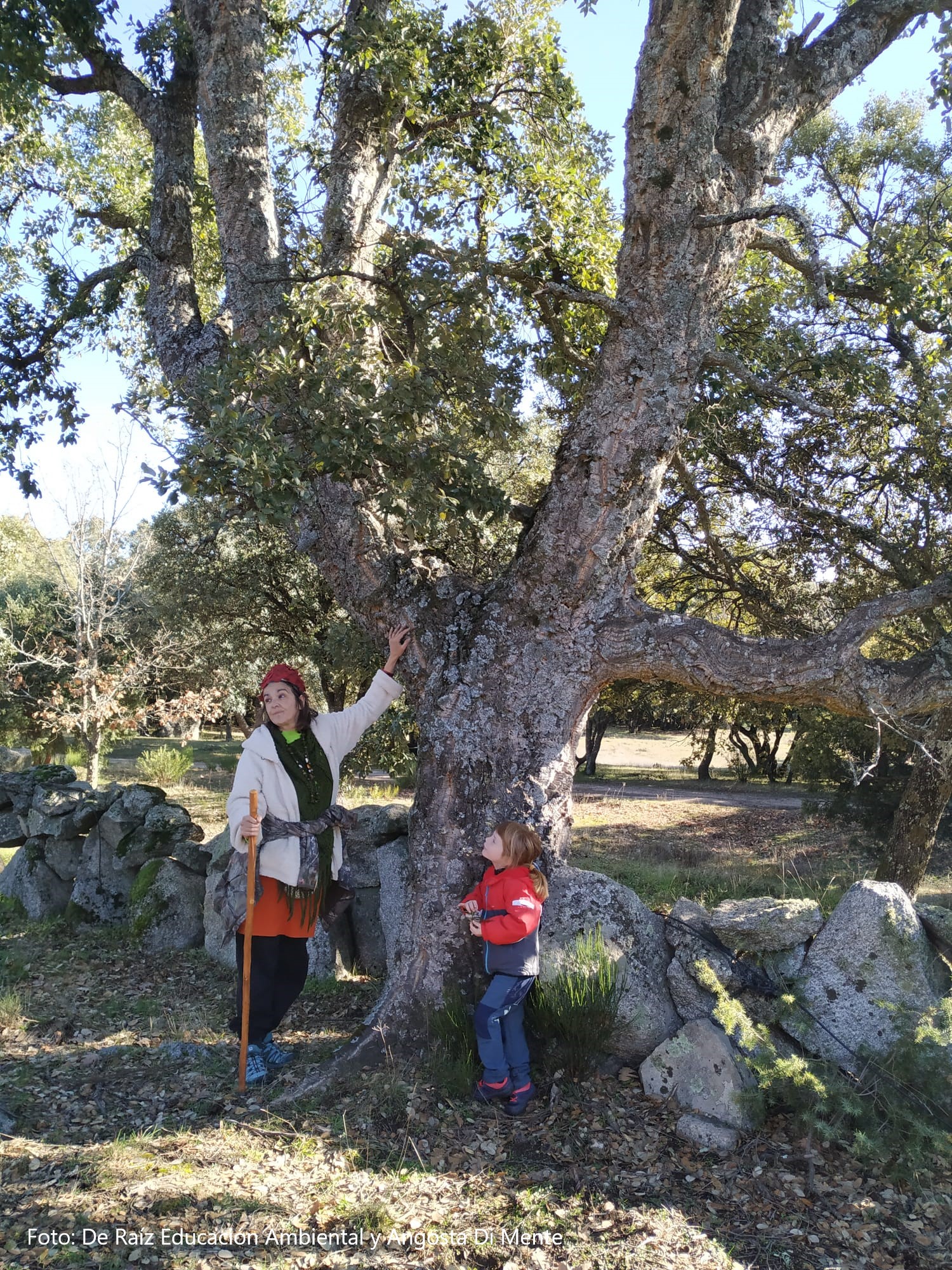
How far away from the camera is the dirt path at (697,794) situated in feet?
62.6

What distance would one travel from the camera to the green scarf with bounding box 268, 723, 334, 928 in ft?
14.8

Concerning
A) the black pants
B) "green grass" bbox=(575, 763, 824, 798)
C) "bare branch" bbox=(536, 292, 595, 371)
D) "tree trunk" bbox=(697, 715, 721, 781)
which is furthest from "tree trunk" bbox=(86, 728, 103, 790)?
"tree trunk" bbox=(697, 715, 721, 781)

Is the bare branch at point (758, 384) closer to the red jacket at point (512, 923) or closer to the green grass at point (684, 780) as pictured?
the red jacket at point (512, 923)

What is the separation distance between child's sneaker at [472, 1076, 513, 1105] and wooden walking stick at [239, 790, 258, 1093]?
1156mm

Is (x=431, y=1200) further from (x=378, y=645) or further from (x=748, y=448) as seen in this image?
(x=748, y=448)

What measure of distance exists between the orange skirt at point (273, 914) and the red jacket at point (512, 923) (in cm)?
105

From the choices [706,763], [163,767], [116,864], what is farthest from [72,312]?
[706,763]

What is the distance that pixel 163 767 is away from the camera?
52.0 feet

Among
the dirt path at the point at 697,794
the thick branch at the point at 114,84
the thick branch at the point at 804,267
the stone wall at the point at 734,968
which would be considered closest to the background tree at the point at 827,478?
the thick branch at the point at 804,267

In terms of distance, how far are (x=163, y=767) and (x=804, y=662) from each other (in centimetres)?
1383

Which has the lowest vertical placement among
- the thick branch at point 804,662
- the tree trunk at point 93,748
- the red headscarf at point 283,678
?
the tree trunk at point 93,748

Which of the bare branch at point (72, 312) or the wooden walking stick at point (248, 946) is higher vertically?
the bare branch at point (72, 312)

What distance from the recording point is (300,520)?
5.45 metres

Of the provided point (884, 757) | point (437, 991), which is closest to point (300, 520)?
point (437, 991)
